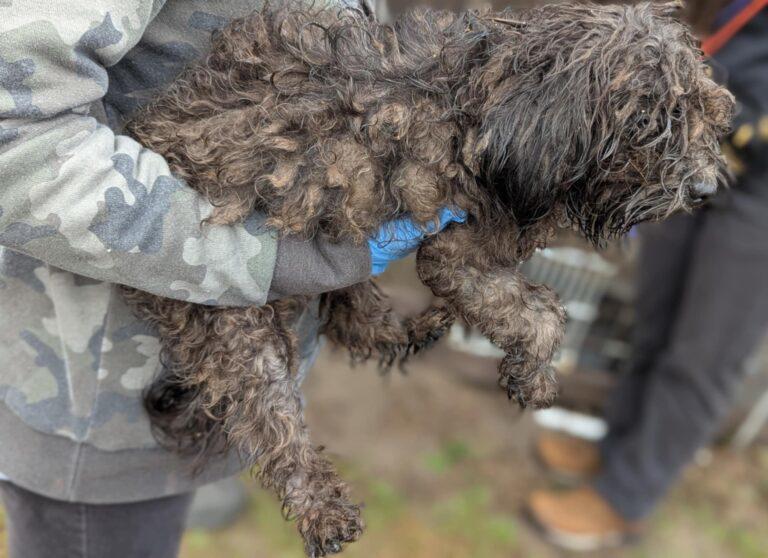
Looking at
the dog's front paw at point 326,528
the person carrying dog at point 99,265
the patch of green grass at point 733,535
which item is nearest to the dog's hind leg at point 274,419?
the dog's front paw at point 326,528

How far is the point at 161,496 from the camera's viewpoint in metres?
2.02

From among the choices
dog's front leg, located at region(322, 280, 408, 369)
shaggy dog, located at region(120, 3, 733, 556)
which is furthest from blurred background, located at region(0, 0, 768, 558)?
shaggy dog, located at region(120, 3, 733, 556)

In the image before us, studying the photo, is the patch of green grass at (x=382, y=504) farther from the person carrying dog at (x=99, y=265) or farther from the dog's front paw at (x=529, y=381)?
the dog's front paw at (x=529, y=381)

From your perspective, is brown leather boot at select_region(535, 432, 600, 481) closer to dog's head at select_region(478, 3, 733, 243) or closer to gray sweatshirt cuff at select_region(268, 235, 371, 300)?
dog's head at select_region(478, 3, 733, 243)

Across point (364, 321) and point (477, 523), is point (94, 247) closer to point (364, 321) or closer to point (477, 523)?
point (364, 321)

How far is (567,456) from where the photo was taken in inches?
192

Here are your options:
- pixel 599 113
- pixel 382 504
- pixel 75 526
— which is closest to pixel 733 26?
pixel 599 113

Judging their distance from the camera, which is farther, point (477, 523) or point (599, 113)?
point (477, 523)

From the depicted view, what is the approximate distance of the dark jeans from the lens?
6.45ft

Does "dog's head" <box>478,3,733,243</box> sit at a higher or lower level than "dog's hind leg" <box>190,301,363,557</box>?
higher

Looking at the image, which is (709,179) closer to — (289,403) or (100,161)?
(289,403)

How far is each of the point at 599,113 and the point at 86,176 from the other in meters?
1.08

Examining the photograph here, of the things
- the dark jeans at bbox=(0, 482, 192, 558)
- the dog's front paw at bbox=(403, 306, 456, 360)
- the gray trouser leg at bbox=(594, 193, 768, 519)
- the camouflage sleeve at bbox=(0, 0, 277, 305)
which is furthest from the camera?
the gray trouser leg at bbox=(594, 193, 768, 519)

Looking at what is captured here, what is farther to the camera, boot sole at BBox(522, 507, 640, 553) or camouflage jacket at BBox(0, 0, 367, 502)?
boot sole at BBox(522, 507, 640, 553)
